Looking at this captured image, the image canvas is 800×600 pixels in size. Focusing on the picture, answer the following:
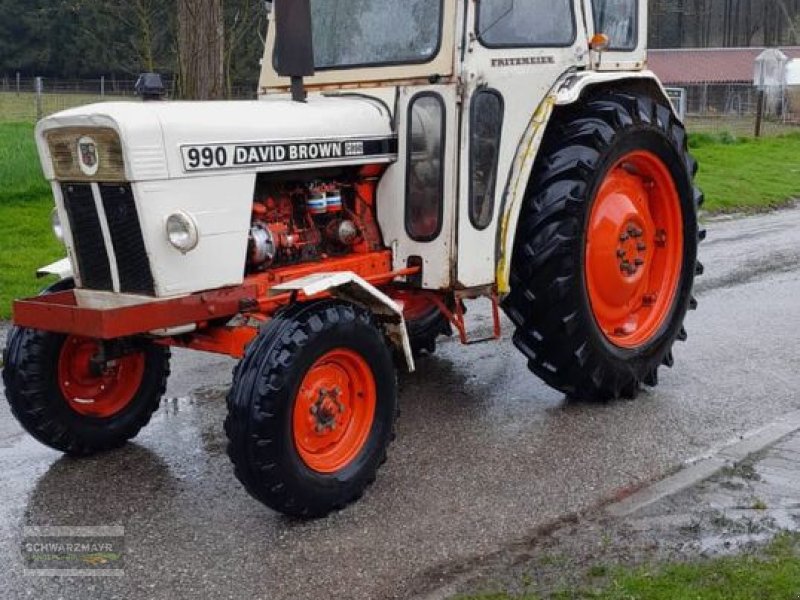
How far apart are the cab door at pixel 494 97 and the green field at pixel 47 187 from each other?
4.22 m

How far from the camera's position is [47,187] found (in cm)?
1207

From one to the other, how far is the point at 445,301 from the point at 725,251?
610 cm

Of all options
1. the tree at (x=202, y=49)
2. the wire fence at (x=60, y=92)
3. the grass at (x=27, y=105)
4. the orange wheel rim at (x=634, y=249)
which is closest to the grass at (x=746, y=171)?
the tree at (x=202, y=49)

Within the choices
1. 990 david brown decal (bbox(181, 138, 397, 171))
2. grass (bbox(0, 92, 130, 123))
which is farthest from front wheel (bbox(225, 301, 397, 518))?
grass (bbox(0, 92, 130, 123))

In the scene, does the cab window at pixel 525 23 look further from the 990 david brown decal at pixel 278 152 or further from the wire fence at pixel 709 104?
the wire fence at pixel 709 104

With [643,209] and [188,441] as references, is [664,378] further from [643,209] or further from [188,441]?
[188,441]

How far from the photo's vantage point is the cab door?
16.3 ft

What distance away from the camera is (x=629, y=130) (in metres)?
5.57

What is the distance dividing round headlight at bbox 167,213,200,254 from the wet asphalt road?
1124 mm

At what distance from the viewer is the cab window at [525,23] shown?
16.5ft

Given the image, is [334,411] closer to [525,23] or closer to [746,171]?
[525,23]

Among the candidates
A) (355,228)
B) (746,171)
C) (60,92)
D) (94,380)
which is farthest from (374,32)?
(60,92)

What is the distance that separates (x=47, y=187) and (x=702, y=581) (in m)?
10.2

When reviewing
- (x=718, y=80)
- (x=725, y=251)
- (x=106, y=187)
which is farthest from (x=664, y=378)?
(x=718, y=80)
